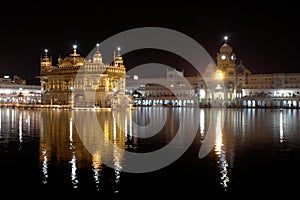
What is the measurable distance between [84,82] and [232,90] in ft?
106

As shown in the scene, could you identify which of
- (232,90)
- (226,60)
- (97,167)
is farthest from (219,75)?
(97,167)

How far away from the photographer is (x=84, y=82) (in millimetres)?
68875

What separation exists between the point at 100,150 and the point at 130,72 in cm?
8955

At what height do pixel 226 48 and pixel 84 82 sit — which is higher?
pixel 226 48

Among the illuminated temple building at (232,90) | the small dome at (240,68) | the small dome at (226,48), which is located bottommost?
the illuminated temple building at (232,90)

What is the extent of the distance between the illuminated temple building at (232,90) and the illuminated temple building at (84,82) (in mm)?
21034

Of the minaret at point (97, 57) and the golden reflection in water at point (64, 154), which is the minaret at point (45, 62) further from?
the golden reflection in water at point (64, 154)

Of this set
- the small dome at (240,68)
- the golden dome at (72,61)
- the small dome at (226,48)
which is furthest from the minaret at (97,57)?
the small dome at (240,68)

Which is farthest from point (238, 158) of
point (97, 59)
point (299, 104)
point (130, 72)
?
point (130, 72)

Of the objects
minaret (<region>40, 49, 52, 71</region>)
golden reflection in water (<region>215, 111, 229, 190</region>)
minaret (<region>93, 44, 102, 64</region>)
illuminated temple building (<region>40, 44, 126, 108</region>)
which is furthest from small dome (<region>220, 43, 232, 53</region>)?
golden reflection in water (<region>215, 111, 229, 190</region>)

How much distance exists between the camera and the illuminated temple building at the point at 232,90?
8012 centimetres

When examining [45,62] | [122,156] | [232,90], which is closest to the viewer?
[122,156]

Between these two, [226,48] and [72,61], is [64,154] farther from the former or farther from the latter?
[226,48]

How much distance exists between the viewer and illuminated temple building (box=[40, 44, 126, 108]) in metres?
66.9
